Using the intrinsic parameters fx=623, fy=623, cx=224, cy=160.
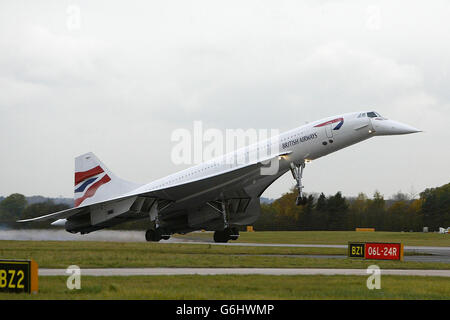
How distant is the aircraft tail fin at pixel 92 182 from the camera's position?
3519cm

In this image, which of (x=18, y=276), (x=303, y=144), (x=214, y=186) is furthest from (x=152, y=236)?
(x=18, y=276)

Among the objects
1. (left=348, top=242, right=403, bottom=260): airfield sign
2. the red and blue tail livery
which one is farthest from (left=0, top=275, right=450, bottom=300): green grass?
the red and blue tail livery

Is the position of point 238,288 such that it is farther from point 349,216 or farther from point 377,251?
point 349,216

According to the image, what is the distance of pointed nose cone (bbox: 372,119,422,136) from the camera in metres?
26.7

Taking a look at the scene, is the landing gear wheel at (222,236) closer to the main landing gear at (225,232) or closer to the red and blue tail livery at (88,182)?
the main landing gear at (225,232)

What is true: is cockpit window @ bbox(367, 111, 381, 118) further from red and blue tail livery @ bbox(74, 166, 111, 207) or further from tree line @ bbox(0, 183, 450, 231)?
tree line @ bbox(0, 183, 450, 231)

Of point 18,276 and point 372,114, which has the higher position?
point 372,114

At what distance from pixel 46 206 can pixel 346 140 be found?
23890mm

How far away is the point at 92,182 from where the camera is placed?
35.3 metres

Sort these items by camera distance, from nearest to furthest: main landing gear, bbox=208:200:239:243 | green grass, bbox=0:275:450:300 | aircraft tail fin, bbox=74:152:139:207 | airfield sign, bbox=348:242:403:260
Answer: green grass, bbox=0:275:450:300, airfield sign, bbox=348:242:403:260, main landing gear, bbox=208:200:239:243, aircraft tail fin, bbox=74:152:139:207

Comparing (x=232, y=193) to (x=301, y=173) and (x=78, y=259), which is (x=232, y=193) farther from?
(x=78, y=259)

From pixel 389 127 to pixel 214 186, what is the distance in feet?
30.3

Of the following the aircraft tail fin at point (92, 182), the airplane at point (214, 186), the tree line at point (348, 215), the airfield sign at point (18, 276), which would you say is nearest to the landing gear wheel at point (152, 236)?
the airplane at point (214, 186)

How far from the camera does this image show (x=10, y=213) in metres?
45.2
